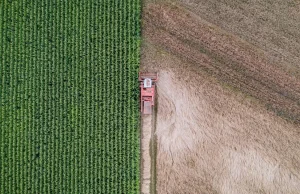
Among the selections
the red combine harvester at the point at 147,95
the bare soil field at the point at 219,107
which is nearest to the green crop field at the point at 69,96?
the red combine harvester at the point at 147,95

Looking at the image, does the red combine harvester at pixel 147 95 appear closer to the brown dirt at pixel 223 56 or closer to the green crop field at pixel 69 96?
the green crop field at pixel 69 96

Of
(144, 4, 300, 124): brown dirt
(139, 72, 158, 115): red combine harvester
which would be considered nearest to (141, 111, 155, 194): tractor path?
(139, 72, 158, 115): red combine harvester

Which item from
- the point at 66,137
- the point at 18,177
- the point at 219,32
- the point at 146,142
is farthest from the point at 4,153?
the point at 219,32

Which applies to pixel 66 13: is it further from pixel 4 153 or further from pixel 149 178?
pixel 149 178

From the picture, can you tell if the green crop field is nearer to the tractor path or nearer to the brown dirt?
the tractor path

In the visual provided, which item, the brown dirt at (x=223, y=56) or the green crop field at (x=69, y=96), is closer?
the green crop field at (x=69, y=96)

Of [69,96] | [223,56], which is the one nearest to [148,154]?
[69,96]
